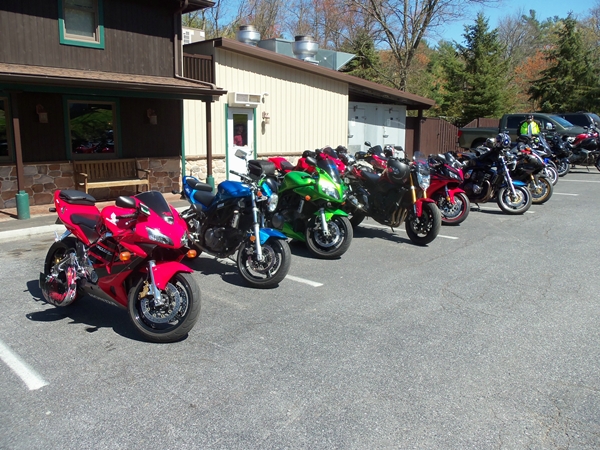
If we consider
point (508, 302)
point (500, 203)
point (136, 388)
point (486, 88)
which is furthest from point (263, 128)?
point (486, 88)

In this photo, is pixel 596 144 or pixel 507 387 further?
pixel 596 144

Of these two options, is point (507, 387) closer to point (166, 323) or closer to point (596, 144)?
point (166, 323)

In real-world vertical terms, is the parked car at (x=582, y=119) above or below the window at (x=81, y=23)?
below

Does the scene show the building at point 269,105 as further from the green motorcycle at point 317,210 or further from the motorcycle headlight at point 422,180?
the motorcycle headlight at point 422,180

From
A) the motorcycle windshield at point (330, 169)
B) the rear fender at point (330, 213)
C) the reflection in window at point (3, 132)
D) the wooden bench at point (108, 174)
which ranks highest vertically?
the reflection in window at point (3, 132)

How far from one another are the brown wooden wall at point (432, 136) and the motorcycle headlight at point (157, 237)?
A: 17542mm

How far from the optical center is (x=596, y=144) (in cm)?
1780

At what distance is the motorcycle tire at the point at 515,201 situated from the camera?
10.4 metres

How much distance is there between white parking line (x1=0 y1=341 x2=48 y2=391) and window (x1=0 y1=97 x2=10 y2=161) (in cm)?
732

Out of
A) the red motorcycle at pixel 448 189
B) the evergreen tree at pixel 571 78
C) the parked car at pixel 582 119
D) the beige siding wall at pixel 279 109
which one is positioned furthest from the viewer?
the evergreen tree at pixel 571 78

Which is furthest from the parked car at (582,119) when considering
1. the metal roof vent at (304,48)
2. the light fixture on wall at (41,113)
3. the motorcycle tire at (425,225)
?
the light fixture on wall at (41,113)

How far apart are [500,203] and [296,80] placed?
7082 millimetres

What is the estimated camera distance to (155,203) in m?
4.46

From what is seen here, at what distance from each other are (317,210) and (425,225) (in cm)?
182
